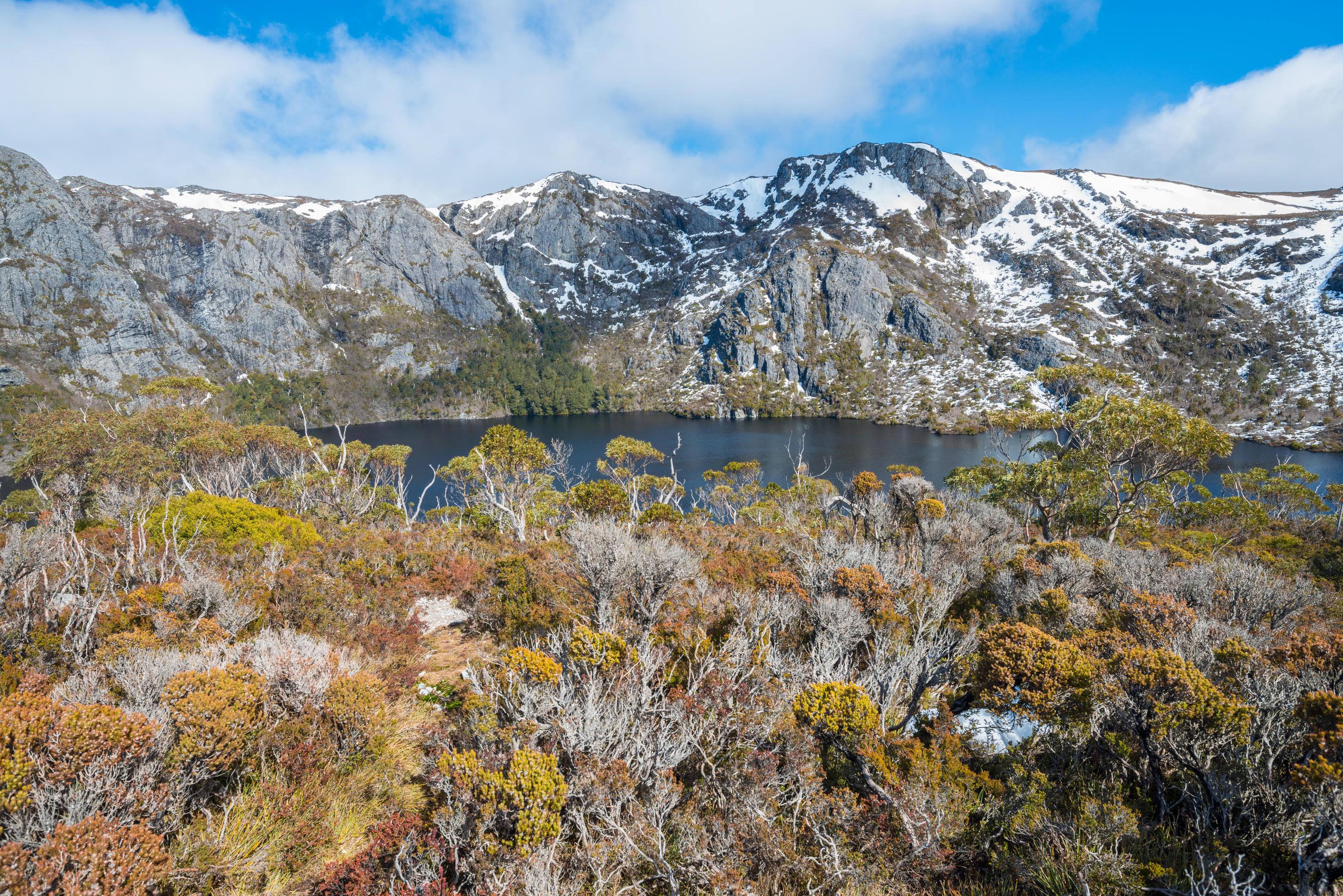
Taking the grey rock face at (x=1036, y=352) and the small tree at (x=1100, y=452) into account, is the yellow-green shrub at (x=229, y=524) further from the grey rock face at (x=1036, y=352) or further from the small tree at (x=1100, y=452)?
the grey rock face at (x=1036, y=352)

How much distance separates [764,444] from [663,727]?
334ft

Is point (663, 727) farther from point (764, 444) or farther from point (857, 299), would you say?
point (857, 299)

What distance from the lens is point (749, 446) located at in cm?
10406

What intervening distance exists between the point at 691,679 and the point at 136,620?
11768 millimetres

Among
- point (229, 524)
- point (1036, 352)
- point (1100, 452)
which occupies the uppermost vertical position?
point (1036, 352)

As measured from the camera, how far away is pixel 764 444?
4208 inches

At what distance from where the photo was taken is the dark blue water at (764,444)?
82375 millimetres

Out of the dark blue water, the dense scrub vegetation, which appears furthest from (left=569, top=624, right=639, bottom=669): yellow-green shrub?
the dark blue water

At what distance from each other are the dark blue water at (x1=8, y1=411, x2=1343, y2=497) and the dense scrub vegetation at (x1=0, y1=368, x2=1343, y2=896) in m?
49.1

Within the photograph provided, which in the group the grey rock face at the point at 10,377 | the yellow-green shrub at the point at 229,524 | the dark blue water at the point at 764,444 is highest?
the grey rock face at the point at 10,377

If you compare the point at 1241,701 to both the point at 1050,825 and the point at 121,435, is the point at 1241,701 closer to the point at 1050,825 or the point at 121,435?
the point at 1050,825

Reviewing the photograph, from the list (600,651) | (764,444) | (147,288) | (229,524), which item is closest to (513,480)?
(229,524)

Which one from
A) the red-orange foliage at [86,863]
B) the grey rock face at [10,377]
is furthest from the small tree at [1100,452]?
the grey rock face at [10,377]

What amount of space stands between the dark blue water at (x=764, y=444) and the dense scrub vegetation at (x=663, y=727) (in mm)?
49084
